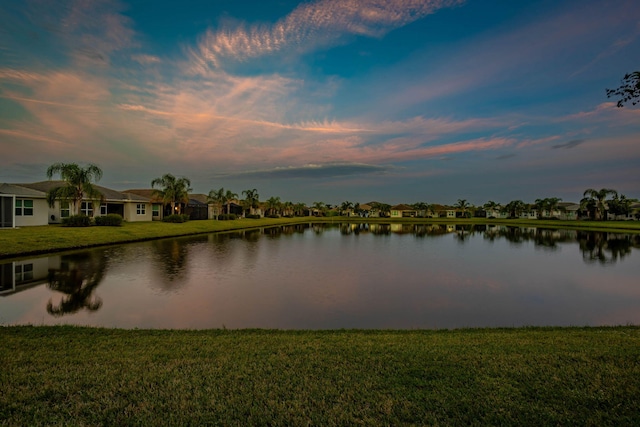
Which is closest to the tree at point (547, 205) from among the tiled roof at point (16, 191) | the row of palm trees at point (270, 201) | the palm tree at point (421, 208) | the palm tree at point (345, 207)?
the row of palm trees at point (270, 201)

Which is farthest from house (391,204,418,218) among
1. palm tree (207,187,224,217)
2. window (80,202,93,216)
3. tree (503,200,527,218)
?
window (80,202,93,216)

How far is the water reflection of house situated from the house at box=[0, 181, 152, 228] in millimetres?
12369

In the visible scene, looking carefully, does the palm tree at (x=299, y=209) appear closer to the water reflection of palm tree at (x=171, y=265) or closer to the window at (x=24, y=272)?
the water reflection of palm tree at (x=171, y=265)

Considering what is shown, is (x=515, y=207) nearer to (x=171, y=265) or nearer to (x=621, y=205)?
(x=621, y=205)

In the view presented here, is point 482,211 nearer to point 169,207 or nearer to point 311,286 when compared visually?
point 169,207

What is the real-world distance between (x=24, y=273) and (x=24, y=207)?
19.9 metres

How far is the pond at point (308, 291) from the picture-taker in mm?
9516

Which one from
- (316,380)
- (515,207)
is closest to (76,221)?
(316,380)

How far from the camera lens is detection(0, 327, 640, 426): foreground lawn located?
155 inches

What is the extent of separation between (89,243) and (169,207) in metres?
29.0

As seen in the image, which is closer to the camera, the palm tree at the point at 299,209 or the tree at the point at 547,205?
the tree at the point at 547,205

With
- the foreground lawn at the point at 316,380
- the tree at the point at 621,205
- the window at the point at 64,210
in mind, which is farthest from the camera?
the tree at the point at 621,205

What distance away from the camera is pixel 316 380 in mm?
4773

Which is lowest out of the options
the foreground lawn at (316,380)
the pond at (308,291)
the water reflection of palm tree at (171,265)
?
the pond at (308,291)
